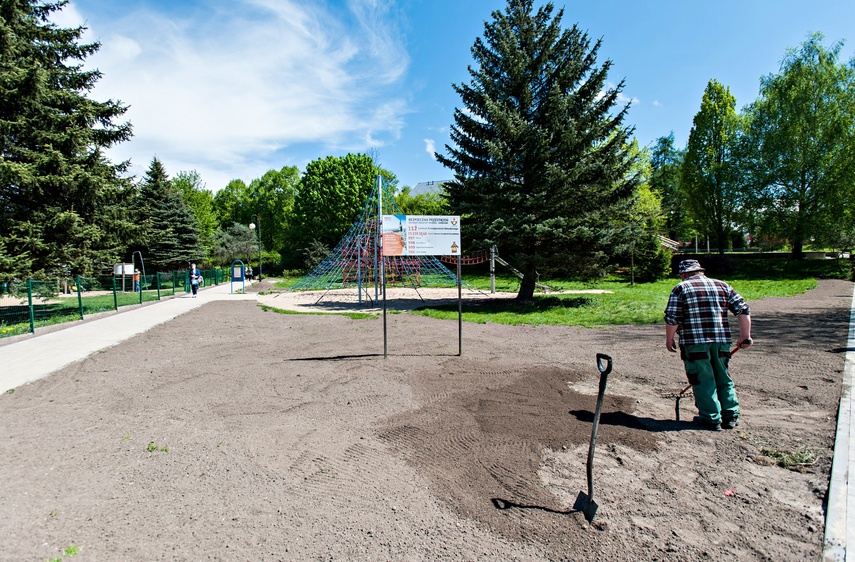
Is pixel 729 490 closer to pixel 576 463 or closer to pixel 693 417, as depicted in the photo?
pixel 576 463

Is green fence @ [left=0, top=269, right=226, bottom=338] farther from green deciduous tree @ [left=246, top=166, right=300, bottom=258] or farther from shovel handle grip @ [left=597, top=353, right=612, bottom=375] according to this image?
green deciduous tree @ [left=246, top=166, right=300, bottom=258]

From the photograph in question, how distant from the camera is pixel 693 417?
518 cm

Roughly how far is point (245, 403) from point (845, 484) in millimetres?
5967

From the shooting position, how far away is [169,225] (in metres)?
40.0

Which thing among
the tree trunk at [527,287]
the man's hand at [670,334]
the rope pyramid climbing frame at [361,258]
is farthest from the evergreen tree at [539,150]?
the man's hand at [670,334]

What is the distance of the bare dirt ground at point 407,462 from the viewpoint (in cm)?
298

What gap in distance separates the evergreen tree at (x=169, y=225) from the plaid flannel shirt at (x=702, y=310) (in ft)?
133

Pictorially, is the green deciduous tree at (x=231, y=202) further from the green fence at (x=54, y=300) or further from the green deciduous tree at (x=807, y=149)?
the green deciduous tree at (x=807, y=149)

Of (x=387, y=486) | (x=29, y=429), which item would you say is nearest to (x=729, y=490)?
(x=387, y=486)

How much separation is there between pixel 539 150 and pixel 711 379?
1136 centimetres

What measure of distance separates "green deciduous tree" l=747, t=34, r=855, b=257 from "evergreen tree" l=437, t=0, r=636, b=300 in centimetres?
2416

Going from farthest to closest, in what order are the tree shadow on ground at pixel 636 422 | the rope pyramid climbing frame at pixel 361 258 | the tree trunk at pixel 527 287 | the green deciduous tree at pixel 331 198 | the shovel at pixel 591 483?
the green deciduous tree at pixel 331 198 → the rope pyramid climbing frame at pixel 361 258 → the tree trunk at pixel 527 287 → the tree shadow on ground at pixel 636 422 → the shovel at pixel 591 483

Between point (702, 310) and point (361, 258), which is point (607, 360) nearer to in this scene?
point (702, 310)

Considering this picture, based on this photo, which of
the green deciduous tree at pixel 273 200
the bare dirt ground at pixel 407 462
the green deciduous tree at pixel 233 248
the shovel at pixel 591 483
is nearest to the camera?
the bare dirt ground at pixel 407 462
